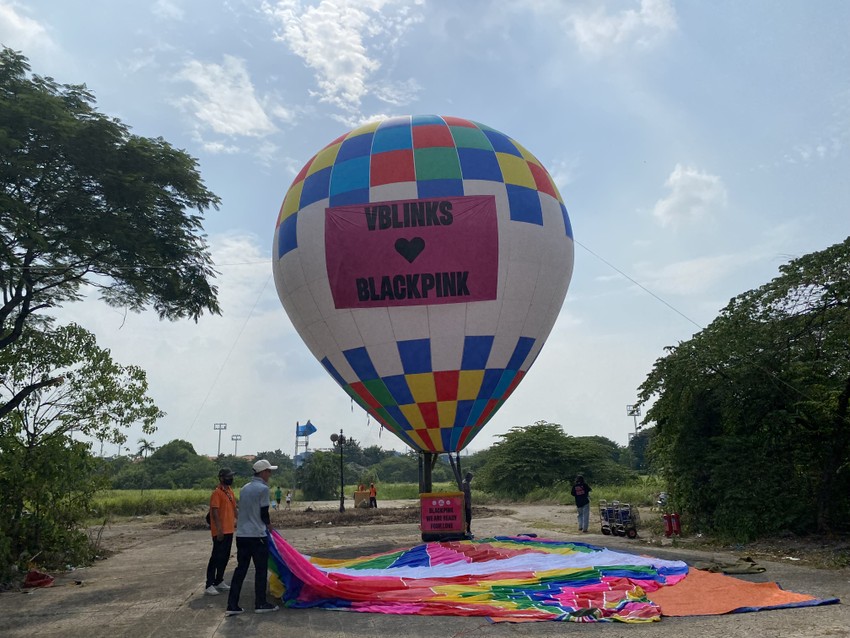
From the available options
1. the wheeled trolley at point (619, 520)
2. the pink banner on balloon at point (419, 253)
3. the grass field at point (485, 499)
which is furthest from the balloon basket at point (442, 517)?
the grass field at point (485, 499)

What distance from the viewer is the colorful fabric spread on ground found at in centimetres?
638

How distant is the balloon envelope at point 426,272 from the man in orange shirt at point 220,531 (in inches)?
172

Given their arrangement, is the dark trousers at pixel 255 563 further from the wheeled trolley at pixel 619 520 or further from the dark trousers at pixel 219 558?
the wheeled trolley at pixel 619 520

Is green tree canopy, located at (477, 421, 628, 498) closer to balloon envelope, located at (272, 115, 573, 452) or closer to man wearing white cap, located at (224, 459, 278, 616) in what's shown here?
balloon envelope, located at (272, 115, 573, 452)

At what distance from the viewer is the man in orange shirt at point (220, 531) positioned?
26.5ft

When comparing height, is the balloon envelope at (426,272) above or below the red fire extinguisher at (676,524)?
above

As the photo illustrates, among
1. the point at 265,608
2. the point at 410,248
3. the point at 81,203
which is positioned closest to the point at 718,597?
the point at 265,608

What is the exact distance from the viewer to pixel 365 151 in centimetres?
1257

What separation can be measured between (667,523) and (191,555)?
1032 centimetres

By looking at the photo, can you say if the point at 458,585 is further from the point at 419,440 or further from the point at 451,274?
the point at 451,274

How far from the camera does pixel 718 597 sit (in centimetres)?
664

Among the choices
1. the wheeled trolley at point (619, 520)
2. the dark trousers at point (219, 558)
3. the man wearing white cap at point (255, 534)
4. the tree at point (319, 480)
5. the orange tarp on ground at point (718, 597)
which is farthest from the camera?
the tree at point (319, 480)

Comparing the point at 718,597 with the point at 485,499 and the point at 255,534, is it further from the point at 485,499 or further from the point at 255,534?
the point at 485,499

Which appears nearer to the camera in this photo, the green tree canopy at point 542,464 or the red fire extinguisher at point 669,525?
the red fire extinguisher at point 669,525
